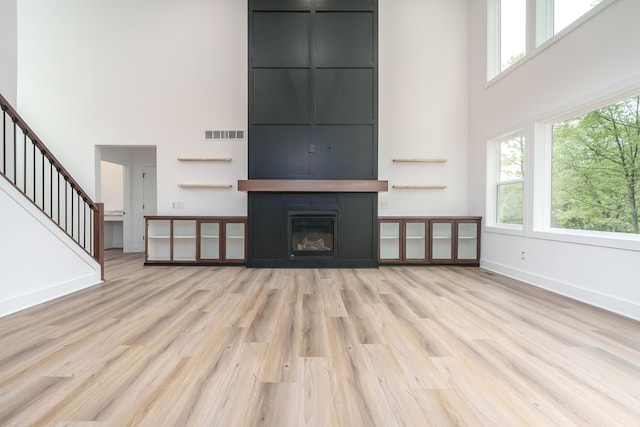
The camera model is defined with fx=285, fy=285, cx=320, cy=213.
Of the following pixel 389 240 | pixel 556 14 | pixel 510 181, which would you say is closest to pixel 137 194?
pixel 389 240

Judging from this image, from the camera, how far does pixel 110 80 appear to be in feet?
17.0

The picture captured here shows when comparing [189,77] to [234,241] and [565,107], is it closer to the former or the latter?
[234,241]

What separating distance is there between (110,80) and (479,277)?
22.9 feet

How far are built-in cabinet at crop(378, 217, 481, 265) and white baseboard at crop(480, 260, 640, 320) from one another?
0.74m

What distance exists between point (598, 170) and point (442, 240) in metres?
2.37

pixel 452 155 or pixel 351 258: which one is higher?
pixel 452 155

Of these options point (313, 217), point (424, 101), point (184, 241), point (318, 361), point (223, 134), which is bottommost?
point (318, 361)

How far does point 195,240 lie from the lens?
16.5 ft

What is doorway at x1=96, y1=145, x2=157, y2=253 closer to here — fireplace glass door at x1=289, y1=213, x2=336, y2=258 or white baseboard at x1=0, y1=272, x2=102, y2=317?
white baseboard at x1=0, y1=272, x2=102, y2=317

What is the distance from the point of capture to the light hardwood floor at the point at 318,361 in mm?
1265

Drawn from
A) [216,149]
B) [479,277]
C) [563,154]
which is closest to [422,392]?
[479,277]

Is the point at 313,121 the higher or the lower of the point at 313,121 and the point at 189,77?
the lower

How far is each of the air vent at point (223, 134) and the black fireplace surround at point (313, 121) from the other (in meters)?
0.65

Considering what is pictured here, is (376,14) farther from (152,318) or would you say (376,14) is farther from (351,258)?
(152,318)
